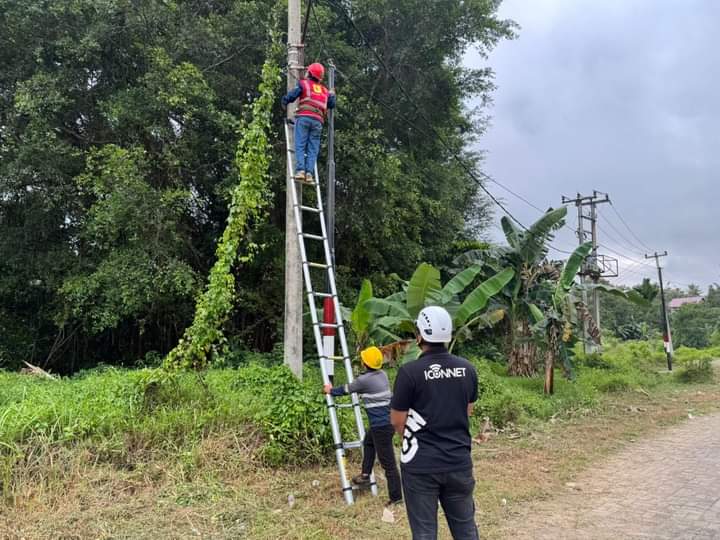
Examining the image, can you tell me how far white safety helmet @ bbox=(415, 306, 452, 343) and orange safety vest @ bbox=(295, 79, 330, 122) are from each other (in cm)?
413

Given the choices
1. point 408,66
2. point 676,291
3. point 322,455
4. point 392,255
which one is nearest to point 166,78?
point 408,66

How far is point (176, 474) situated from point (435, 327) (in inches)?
133

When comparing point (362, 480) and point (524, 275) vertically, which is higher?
point (524, 275)

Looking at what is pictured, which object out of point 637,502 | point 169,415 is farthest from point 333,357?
point 637,502

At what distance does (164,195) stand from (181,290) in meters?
1.84

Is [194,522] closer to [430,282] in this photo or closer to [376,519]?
[376,519]

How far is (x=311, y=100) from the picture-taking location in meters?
6.40

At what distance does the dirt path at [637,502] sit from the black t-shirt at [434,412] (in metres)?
2.03

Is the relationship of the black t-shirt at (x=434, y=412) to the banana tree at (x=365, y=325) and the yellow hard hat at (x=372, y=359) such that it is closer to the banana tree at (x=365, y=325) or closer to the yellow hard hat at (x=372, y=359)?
the yellow hard hat at (x=372, y=359)

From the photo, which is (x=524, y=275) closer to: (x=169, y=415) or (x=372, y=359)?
(x=372, y=359)

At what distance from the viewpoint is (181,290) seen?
32.5 feet

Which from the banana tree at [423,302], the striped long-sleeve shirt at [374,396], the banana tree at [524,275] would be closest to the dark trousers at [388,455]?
the striped long-sleeve shirt at [374,396]

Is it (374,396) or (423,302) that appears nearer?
(374,396)

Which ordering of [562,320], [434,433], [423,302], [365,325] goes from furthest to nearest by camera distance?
[562,320] → [423,302] → [365,325] → [434,433]
